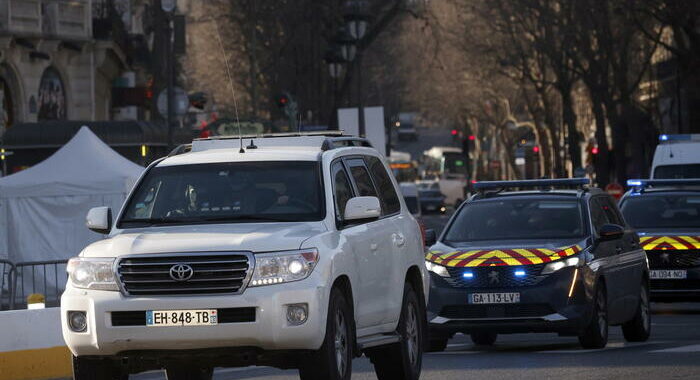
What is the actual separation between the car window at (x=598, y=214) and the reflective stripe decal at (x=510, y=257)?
2.82ft

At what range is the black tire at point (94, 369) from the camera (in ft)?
37.6

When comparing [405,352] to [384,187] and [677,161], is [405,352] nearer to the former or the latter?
[384,187]

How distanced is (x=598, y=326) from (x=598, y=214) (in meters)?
1.56

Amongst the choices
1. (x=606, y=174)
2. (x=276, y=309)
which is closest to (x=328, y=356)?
(x=276, y=309)

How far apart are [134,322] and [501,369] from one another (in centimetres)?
473

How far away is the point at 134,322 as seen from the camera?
1112 centimetres

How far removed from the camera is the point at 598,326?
1708 cm

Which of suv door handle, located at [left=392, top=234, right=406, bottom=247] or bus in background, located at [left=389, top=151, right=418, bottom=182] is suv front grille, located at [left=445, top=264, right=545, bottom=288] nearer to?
suv door handle, located at [left=392, top=234, right=406, bottom=247]

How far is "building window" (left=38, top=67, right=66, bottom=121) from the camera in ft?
158

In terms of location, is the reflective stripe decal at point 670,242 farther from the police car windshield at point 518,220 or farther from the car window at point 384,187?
the car window at point 384,187

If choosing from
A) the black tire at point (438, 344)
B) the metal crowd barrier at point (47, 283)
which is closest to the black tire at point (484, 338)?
the black tire at point (438, 344)

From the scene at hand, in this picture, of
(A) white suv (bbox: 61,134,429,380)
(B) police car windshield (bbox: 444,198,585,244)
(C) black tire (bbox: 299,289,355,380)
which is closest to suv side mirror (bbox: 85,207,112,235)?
(A) white suv (bbox: 61,134,429,380)

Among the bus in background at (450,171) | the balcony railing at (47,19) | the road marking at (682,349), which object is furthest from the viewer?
the bus in background at (450,171)

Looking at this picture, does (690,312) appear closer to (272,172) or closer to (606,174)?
(272,172)
